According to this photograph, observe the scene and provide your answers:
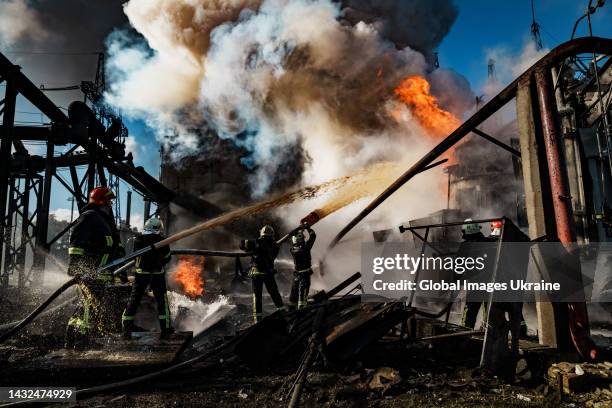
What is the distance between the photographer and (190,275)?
17.1 meters

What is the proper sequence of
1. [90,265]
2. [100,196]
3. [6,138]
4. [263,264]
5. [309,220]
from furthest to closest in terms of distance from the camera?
[6,138] → [309,220] → [263,264] → [100,196] → [90,265]

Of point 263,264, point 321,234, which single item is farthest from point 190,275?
point 263,264

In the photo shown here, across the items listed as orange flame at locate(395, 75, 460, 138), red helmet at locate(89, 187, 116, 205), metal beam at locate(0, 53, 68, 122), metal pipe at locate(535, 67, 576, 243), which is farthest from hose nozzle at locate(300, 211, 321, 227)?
orange flame at locate(395, 75, 460, 138)

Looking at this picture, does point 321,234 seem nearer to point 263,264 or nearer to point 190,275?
point 190,275

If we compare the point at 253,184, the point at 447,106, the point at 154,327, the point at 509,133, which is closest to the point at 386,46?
the point at 447,106

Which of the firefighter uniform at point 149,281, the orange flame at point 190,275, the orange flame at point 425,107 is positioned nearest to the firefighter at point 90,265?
the firefighter uniform at point 149,281

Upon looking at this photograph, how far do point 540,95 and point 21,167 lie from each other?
63.0ft

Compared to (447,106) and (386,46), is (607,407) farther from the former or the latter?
(386,46)

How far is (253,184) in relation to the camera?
2231cm

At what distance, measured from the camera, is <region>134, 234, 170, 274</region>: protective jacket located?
508cm

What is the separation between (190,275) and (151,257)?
1269cm

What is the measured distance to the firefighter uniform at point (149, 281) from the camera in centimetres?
488
